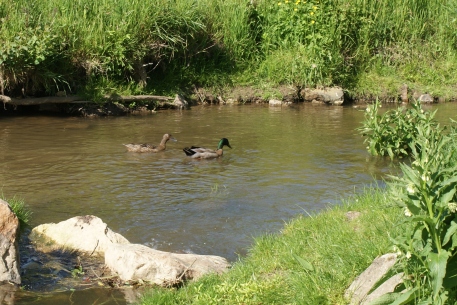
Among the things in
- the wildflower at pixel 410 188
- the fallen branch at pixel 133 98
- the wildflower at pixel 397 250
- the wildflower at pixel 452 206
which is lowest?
the wildflower at pixel 397 250

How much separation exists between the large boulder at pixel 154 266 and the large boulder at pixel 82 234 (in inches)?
22.5

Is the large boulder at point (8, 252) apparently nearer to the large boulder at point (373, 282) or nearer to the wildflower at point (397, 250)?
the large boulder at point (373, 282)

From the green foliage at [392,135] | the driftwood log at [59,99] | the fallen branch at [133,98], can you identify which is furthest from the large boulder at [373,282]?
the fallen branch at [133,98]

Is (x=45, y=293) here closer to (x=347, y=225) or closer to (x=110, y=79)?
(x=347, y=225)

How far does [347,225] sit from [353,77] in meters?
13.4

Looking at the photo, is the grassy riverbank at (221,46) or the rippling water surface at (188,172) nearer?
the rippling water surface at (188,172)

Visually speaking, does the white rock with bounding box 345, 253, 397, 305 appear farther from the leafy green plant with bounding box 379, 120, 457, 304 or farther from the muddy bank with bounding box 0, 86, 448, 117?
the muddy bank with bounding box 0, 86, 448, 117

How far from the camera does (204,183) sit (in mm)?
10258

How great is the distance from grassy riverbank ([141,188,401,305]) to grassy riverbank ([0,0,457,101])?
9.51m

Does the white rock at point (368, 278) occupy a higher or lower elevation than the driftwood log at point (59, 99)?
lower

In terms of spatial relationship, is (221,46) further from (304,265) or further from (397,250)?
(397,250)

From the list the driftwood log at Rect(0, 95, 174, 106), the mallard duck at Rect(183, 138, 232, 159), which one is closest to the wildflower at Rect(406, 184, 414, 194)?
the mallard duck at Rect(183, 138, 232, 159)

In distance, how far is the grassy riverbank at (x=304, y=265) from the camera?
480cm

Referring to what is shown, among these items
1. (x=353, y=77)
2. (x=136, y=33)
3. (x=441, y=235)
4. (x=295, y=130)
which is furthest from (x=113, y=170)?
(x=353, y=77)
